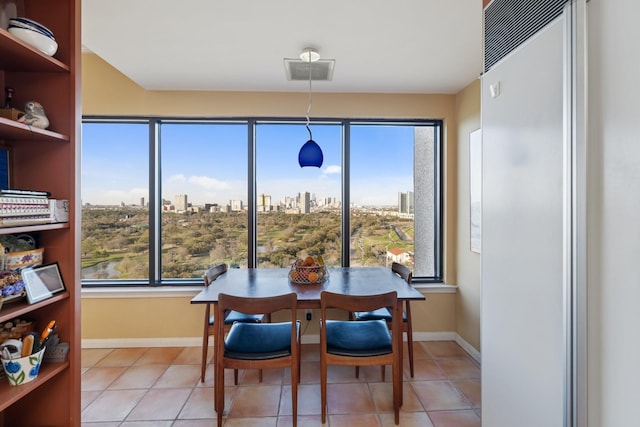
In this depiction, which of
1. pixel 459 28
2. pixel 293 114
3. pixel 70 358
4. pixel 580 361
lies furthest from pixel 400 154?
pixel 70 358

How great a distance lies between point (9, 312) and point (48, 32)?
125 centimetres

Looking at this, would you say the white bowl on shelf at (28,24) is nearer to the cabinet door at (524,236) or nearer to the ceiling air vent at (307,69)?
the ceiling air vent at (307,69)

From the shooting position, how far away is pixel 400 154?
3.55 meters

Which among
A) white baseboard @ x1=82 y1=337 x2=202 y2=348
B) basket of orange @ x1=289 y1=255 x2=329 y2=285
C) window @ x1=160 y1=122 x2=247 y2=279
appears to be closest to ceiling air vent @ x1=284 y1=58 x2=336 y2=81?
window @ x1=160 y1=122 x2=247 y2=279

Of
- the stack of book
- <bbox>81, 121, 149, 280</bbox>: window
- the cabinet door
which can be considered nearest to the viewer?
the cabinet door

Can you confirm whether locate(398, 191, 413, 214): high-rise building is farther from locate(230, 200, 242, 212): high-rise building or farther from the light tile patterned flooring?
locate(230, 200, 242, 212): high-rise building

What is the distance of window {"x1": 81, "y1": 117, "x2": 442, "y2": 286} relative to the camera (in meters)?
3.36

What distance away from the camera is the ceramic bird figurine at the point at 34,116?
147 cm

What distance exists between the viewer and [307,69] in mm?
2719

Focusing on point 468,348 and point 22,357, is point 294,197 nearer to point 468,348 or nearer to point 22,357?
point 468,348

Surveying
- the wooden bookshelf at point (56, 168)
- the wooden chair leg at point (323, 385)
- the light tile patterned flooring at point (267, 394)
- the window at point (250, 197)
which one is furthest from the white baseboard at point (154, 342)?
the wooden bookshelf at point (56, 168)

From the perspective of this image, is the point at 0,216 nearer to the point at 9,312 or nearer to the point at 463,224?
the point at 9,312

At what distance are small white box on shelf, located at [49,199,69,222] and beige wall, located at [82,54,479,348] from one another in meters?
1.86

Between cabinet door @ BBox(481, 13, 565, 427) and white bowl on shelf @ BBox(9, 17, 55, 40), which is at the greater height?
white bowl on shelf @ BBox(9, 17, 55, 40)
